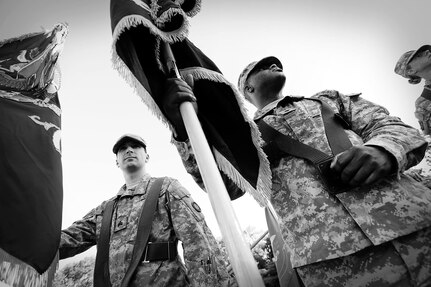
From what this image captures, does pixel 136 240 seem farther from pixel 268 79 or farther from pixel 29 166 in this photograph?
pixel 268 79

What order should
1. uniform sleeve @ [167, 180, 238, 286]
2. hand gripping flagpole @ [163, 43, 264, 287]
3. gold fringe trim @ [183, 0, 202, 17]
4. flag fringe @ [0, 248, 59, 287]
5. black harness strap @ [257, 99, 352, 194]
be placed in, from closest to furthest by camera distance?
hand gripping flagpole @ [163, 43, 264, 287], flag fringe @ [0, 248, 59, 287], black harness strap @ [257, 99, 352, 194], gold fringe trim @ [183, 0, 202, 17], uniform sleeve @ [167, 180, 238, 286]

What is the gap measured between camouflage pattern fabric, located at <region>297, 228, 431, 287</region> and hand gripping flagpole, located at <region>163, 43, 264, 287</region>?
0.60m

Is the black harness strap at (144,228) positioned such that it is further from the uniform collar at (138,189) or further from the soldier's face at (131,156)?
the soldier's face at (131,156)

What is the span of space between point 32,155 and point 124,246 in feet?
3.49

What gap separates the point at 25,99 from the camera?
1688mm

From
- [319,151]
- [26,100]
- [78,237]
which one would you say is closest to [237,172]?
[319,151]

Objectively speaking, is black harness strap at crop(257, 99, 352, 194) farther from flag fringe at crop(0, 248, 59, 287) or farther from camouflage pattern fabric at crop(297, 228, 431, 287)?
flag fringe at crop(0, 248, 59, 287)

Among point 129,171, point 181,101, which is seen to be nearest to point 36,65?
point 129,171

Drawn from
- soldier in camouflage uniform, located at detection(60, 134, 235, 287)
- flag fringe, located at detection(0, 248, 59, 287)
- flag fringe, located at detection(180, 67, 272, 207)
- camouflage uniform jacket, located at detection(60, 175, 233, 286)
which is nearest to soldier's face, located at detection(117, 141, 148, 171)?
soldier in camouflage uniform, located at detection(60, 134, 235, 287)

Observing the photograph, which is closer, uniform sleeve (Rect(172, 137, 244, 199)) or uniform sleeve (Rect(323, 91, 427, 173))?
uniform sleeve (Rect(323, 91, 427, 173))

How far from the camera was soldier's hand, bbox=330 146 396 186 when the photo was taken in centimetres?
106

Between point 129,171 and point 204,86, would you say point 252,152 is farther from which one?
point 129,171

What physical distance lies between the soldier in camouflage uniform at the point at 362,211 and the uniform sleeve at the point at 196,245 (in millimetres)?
800

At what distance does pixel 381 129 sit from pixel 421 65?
2.74 m
